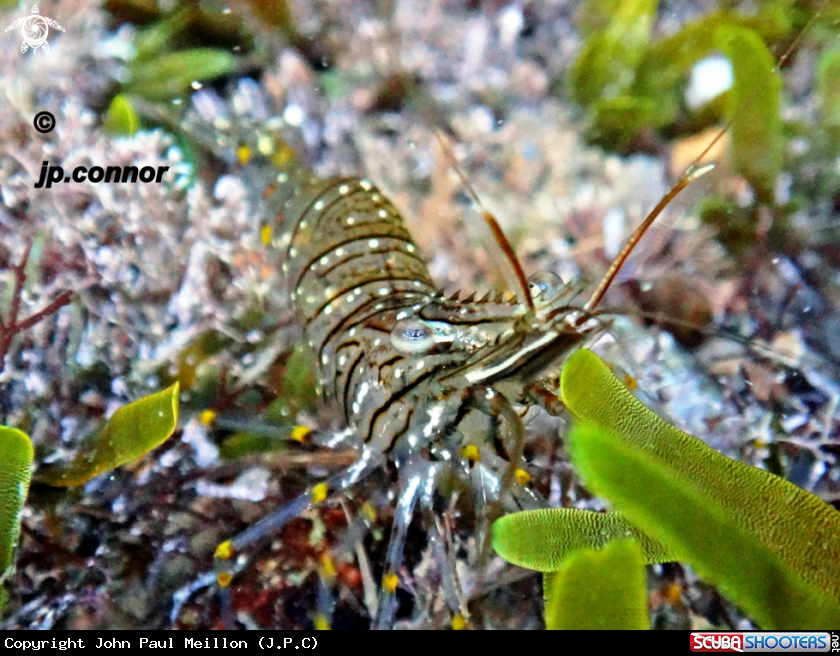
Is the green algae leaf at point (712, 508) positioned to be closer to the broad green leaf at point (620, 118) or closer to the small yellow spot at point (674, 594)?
the small yellow spot at point (674, 594)

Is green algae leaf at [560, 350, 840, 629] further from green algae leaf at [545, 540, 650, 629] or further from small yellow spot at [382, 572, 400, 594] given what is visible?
small yellow spot at [382, 572, 400, 594]

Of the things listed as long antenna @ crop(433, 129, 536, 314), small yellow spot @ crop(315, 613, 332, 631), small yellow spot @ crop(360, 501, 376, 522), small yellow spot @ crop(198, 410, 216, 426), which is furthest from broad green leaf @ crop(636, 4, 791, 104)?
small yellow spot @ crop(315, 613, 332, 631)

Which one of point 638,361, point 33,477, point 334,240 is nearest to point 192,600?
point 33,477

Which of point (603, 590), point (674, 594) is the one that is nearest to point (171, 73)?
point (603, 590)

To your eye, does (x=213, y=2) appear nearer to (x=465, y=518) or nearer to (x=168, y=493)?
(x=168, y=493)

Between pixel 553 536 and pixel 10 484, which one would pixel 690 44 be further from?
pixel 10 484

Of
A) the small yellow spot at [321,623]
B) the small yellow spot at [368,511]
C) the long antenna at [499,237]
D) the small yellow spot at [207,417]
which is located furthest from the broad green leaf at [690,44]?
the small yellow spot at [321,623]
